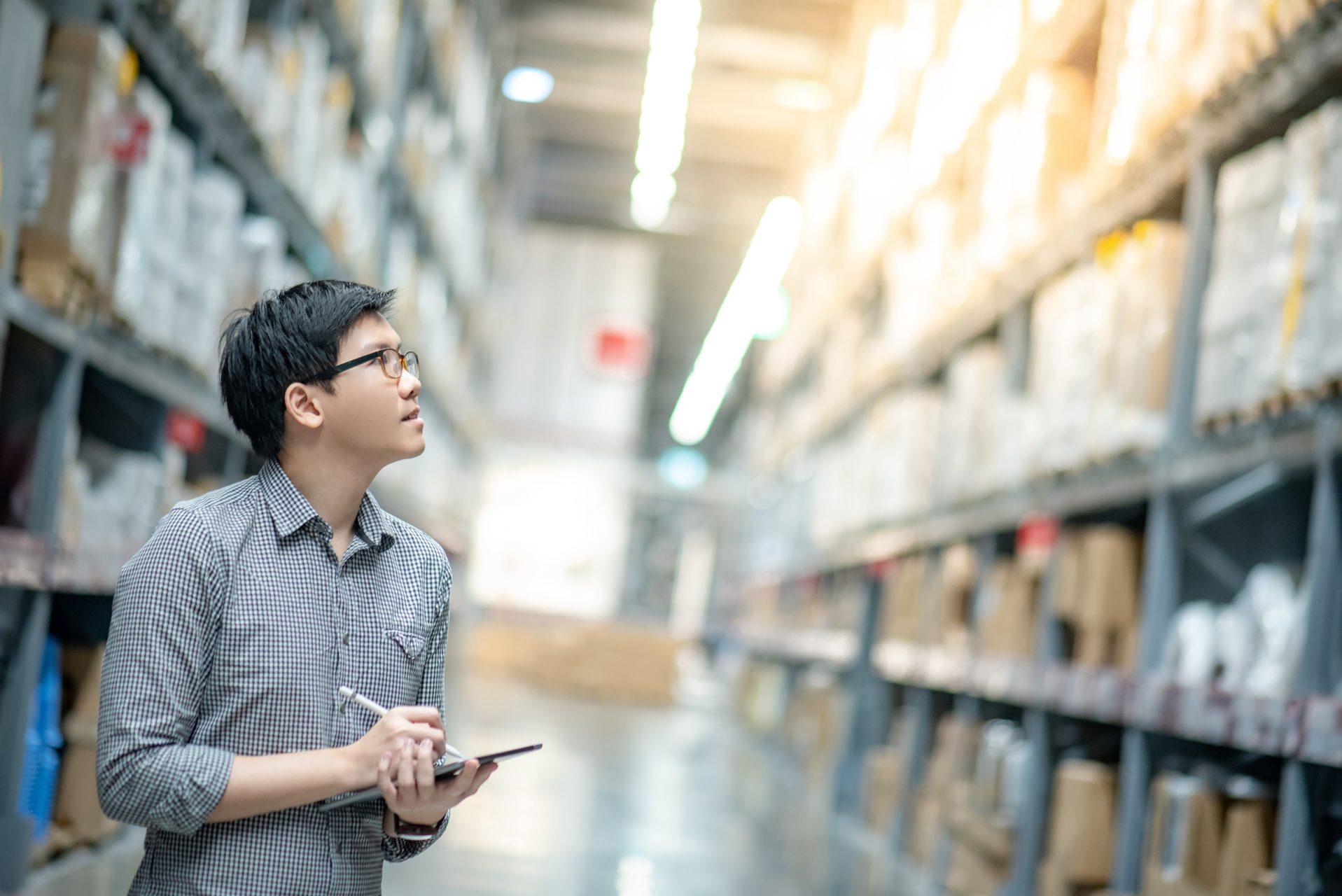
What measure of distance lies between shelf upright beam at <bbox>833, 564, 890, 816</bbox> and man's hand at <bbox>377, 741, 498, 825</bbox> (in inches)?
259

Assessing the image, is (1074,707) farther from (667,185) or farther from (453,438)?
(667,185)

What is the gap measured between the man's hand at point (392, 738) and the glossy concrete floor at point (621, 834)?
8.23 ft

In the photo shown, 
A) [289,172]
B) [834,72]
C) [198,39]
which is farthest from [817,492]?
[198,39]

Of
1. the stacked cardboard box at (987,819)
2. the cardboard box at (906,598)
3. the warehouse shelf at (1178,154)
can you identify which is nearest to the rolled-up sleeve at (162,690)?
the warehouse shelf at (1178,154)

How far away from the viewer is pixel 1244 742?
3324 millimetres

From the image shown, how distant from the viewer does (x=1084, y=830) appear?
4363 mm

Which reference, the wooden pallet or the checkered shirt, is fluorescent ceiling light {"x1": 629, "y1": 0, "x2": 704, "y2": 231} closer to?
the wooden pallet

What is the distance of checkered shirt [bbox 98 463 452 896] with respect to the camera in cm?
154

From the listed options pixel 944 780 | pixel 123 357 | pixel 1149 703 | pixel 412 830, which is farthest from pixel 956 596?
pixel 412 830

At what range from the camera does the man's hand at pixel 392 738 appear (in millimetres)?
1541

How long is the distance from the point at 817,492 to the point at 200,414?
21.6 ft

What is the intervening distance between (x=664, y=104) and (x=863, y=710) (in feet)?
22.5

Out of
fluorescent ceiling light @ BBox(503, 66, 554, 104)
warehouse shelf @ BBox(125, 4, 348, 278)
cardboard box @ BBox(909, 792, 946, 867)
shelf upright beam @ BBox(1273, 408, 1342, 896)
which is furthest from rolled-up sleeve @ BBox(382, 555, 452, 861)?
fluorescent ceiling light @ BBox(503, 66, 554, 104)

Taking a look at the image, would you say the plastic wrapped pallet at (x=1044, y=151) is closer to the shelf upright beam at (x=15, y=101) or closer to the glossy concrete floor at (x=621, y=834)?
the glossy concrete floor at (x=621, y=834)
